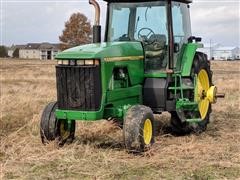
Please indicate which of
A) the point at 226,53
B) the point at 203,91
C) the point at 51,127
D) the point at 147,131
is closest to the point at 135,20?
the point at 203,91

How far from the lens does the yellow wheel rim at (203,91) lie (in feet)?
31.6

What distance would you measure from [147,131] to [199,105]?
7.52 feet

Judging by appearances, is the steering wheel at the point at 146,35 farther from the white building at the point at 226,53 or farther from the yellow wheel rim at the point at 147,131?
the white building at the point at 226,53

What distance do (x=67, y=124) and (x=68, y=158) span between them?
58.7 inches

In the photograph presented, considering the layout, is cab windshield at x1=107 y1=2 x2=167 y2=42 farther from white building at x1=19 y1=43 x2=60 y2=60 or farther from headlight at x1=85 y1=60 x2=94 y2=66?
white building at x1=19 y1=43 x2=60 y2=60

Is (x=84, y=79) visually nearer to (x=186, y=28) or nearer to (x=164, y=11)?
(x=164, y=11)

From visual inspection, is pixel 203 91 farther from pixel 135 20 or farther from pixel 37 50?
pixel 37 50

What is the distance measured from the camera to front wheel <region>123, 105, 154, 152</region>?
23.3 ft

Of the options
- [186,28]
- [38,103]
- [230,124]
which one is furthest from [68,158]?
[38,103]

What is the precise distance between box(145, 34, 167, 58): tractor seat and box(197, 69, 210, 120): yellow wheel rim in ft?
4.06

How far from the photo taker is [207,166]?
646cm

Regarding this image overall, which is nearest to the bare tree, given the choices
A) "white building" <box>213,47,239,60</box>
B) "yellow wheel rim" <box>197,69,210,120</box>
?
"white building" <box>213,47,239,60</box>

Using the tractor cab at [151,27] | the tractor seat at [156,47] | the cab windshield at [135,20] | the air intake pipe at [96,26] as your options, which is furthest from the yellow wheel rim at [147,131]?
the air intake pipe at [96,26]

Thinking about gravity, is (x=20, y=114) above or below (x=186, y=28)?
below
